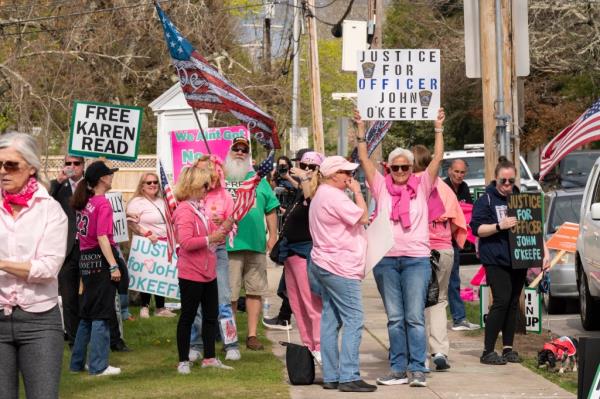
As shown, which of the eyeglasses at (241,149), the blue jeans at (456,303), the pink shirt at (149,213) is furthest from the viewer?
the pink shirt at (149,213)

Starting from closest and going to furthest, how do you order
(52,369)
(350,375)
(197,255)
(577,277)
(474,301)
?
(52,369)
(350,375)
(197,255)
(577,277)
(474,301)

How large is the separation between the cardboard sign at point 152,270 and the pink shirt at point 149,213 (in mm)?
432

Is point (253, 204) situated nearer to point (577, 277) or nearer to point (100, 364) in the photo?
point (100, 364)

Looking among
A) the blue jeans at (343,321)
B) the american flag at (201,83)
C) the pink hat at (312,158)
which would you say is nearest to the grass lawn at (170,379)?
the blue jeans at (343,321)

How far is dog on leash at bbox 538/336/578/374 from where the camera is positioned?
11.0 m

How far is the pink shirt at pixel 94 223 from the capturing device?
11.1 metres

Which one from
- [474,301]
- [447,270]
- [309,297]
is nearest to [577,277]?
[474,301]

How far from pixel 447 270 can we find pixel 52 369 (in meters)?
5.87

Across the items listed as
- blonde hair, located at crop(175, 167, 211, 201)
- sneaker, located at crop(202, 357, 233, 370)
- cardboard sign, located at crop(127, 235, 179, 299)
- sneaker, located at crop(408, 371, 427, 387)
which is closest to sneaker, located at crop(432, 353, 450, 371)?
sneaker, located at crop(408, 371, 427, 387)

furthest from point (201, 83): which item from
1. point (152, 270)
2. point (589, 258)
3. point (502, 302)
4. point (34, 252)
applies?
point (34, 252)

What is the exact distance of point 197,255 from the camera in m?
10.8

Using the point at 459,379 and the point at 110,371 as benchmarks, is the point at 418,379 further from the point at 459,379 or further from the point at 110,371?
the point at 110,371

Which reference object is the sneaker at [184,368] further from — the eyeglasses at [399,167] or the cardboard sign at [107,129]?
the cardboard sign at [107,129]

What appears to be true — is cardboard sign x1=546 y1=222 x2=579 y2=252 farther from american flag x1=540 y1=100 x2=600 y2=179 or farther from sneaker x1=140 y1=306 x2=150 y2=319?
sneaker x1=140 y1=306 x2=150 y2=319
